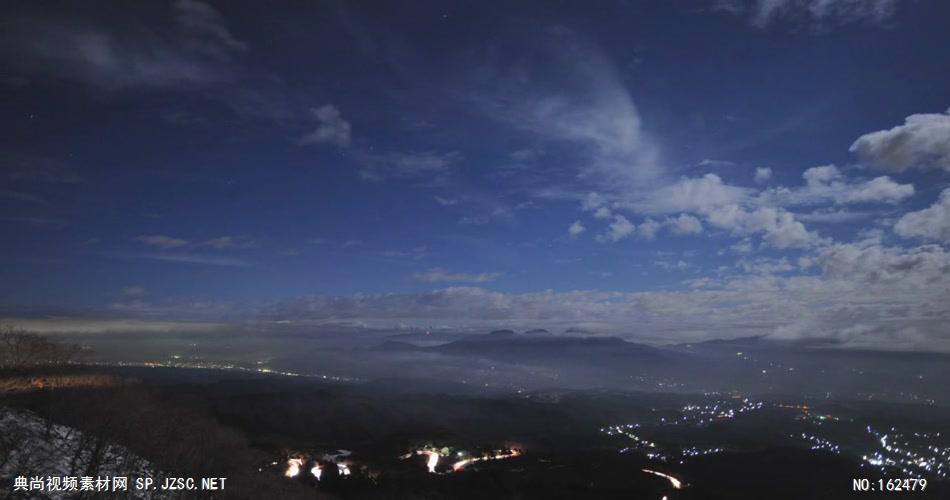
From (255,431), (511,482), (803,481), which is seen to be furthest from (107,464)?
(803,481)

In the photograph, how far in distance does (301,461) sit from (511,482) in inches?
2507

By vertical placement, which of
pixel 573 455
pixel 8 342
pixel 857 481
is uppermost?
pixel 8 342

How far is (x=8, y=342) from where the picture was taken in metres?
113

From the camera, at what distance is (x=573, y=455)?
195 m

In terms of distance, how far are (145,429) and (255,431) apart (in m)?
103

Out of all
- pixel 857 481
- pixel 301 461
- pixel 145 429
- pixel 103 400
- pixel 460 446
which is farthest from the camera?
pixel 857 481

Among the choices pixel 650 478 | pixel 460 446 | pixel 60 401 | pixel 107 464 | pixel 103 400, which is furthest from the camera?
pixel 460 446

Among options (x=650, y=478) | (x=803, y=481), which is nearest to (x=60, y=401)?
(x=650, y=478)

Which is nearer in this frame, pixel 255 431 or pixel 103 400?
pixel 103 400

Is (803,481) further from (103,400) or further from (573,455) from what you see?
(103,400)

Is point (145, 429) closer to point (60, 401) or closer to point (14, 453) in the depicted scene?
point (60, 401)

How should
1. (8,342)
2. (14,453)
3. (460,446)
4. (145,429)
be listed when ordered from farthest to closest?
(460,446), (8,342), (145,429), (14,453)

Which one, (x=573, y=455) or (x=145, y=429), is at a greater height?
(x=145, y=429)

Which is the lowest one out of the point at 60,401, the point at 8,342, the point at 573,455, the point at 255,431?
the point at 573,455
